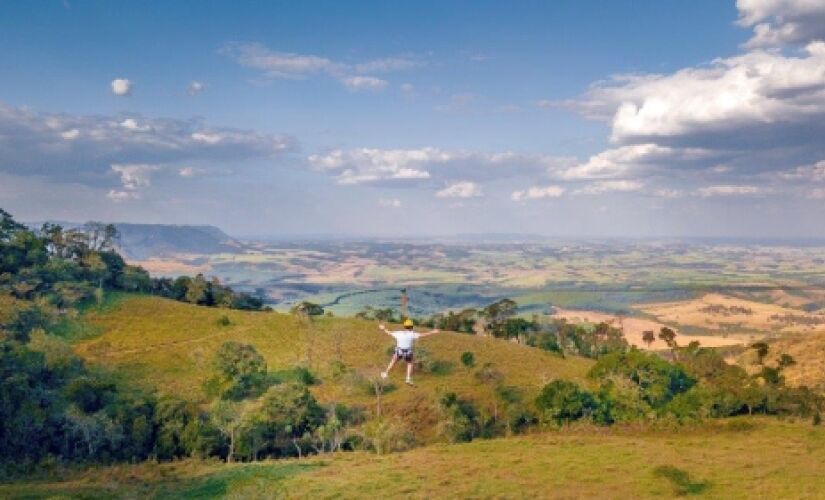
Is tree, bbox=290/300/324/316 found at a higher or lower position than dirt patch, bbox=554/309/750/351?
higher

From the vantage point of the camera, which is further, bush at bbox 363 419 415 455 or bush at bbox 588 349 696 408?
bush at bbox 588 349 696 408

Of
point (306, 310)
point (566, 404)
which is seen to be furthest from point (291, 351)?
point (566, 404)

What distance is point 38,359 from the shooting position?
5369 centimetres

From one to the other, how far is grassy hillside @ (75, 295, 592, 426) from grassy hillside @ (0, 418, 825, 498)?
19162 millimetres

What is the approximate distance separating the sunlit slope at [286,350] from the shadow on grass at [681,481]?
2849 centimetres

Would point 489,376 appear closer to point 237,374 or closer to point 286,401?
point 286,401

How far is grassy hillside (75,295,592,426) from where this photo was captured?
61781 mm

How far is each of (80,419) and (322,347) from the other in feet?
115

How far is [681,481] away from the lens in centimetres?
3006

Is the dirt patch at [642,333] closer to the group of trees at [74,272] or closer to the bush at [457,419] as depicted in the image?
the bush at [457,419]

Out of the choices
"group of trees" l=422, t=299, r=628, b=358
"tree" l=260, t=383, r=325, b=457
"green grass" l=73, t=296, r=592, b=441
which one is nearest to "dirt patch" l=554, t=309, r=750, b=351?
"group of trees" l=422, t=299, r=628, b=358

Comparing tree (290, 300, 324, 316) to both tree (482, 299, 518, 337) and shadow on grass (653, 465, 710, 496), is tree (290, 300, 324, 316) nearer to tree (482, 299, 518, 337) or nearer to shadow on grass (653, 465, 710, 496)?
tree (482, 299, 518, 337)

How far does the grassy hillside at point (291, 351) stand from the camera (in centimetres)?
6178

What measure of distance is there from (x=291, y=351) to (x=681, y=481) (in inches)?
2074
